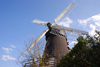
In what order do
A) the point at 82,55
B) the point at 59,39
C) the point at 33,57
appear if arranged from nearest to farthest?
the point at 82,55
the point at 33,57
the point at 59,39

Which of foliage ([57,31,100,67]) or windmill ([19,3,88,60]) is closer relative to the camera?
foliage ([57,31,100,67])

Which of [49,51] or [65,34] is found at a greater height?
[65,34]

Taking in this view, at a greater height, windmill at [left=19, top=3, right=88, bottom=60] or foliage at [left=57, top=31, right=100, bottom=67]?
windmill at [left=19, top=3, right=88, bottom=60]

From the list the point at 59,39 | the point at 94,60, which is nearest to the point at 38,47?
the point at 94,60

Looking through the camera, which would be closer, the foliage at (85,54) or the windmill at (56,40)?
the foliage at (85,54)

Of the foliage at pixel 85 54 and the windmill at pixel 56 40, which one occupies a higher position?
the windmill at pixel 56 40

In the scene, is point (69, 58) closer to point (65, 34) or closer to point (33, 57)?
point (33, 57)

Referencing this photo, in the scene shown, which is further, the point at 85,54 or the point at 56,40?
the point at 56,40

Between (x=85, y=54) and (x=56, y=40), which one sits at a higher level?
(x=56, y=40)

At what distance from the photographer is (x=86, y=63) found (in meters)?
6.59

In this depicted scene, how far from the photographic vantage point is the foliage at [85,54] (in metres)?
5.90

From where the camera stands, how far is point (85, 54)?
6.71 m

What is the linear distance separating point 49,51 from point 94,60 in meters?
8.91

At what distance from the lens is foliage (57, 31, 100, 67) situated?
5.90 m
